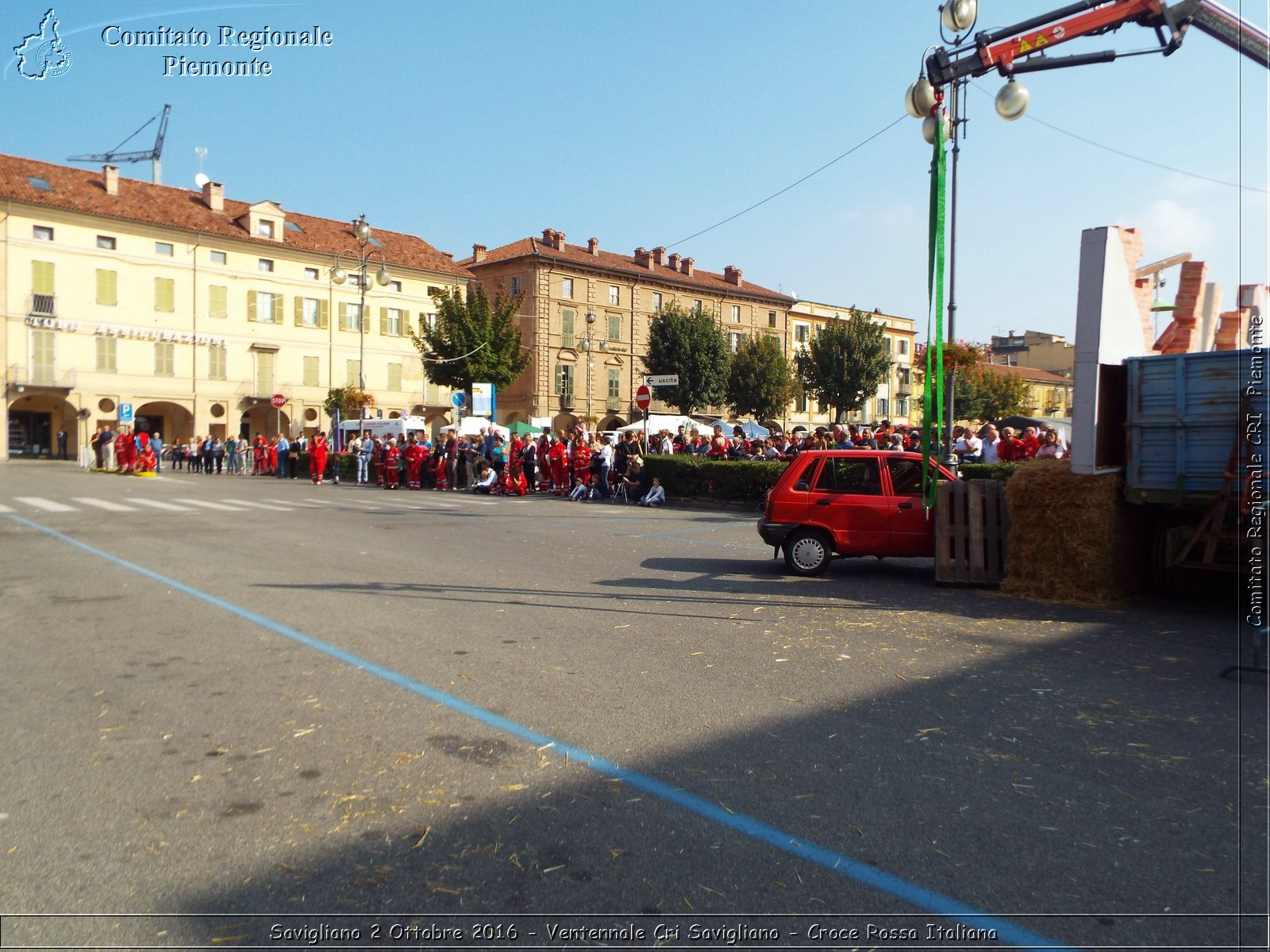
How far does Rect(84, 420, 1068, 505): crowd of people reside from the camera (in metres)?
18.5

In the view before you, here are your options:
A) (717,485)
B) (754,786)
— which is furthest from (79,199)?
(754,786)

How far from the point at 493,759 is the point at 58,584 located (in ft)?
24.0

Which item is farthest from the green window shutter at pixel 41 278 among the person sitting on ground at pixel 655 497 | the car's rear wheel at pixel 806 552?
the car's rear wheel at pixel 806 552

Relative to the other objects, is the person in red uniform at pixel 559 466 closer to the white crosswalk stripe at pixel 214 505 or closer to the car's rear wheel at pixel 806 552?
→ the white crosswalk stripe at pixel 214 505

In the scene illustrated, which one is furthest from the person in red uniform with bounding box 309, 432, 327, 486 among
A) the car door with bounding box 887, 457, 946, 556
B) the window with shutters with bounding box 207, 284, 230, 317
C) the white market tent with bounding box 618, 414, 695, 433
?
the car door with bounding box 887, 457, 946, 556

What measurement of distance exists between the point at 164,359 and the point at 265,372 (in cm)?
571

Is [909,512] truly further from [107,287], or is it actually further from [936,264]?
[107,287]

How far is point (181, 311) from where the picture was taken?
A: 5344 cm

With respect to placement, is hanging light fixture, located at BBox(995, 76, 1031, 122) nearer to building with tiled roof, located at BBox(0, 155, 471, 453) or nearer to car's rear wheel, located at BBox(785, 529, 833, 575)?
car's rear wheel, located at BBox(785, 529, 833, 575)

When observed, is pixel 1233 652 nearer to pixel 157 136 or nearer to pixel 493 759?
pixel 493 759

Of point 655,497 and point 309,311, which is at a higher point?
point 309,311

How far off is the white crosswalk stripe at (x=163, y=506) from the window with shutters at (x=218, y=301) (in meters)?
37.4

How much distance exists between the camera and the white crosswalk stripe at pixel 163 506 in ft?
61.3

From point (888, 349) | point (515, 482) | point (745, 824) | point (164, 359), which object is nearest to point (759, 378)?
point (888, 349)
